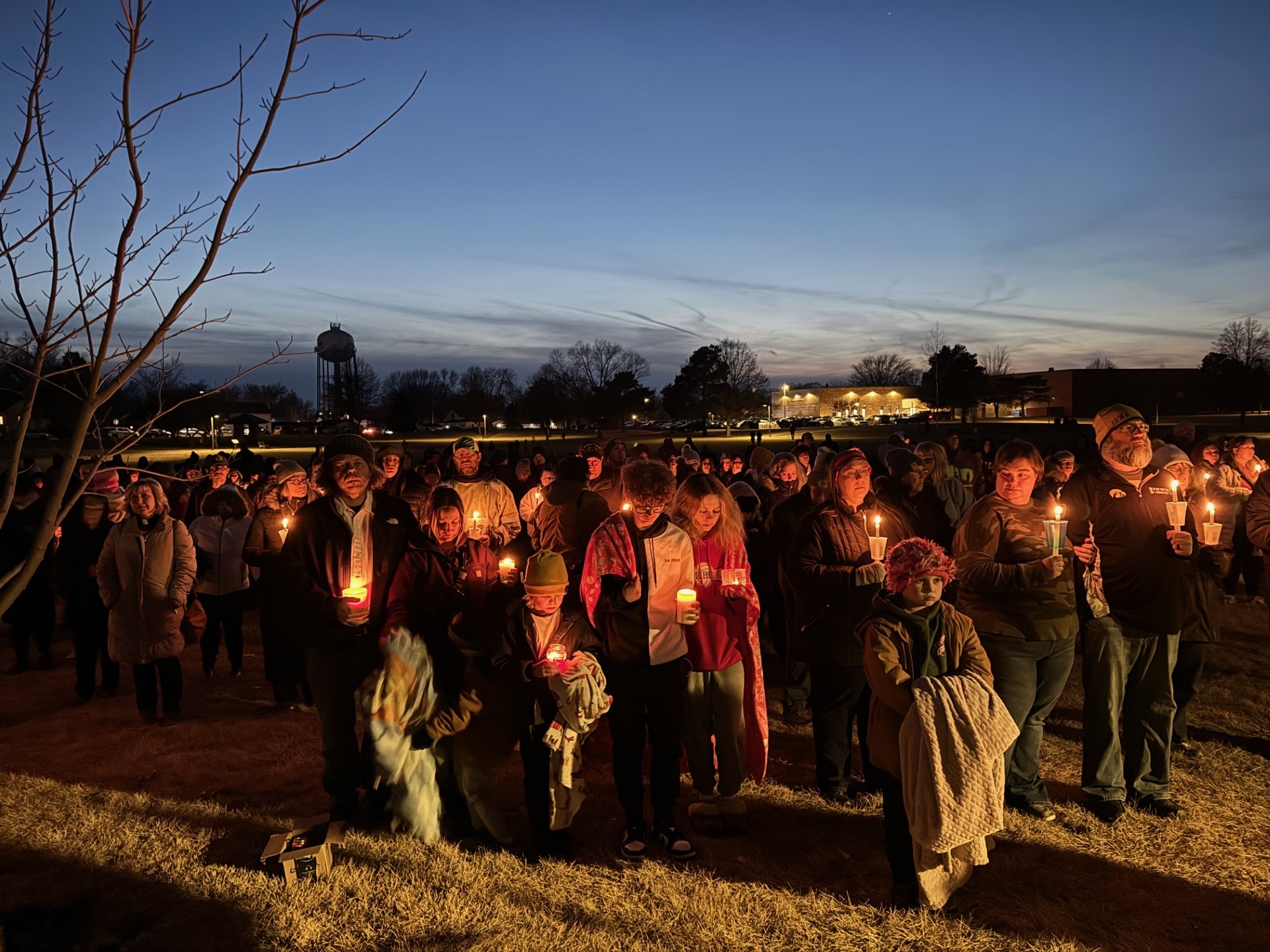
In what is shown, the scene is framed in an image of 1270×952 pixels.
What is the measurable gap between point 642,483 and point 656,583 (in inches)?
20.8

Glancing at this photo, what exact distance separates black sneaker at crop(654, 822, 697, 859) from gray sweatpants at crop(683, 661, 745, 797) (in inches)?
14.3

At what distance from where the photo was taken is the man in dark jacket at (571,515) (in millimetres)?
5895

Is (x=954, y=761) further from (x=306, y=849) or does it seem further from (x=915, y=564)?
(x=306, y=849)

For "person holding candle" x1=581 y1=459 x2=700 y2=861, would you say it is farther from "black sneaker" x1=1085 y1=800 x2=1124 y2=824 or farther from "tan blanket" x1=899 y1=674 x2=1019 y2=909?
"black sneaker" x1=1085 y1=800 x2=1124 y2=824

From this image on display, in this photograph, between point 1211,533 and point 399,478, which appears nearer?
point 1211,533

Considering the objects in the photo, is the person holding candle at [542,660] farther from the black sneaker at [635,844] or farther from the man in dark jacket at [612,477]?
the man in dark jacket at [612,477]

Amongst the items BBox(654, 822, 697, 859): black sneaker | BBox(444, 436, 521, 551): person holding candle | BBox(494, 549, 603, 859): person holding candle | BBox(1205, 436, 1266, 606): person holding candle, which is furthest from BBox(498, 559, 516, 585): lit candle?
BBox(1205, 436, 1266, 606): person holding candle

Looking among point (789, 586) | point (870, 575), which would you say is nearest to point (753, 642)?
point (870, 575)

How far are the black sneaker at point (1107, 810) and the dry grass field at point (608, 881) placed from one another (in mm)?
55

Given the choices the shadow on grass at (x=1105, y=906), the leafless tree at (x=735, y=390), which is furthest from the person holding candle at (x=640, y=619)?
the leafless tree at (x=735, y=390)

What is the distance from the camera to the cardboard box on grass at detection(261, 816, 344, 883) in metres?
4.00

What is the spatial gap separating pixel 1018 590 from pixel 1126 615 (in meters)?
0.71

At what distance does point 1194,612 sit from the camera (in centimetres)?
493

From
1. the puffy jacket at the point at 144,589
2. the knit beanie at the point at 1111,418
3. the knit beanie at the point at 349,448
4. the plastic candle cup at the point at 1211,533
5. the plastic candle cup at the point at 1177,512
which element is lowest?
the puffy jacket at the point at 144,589
